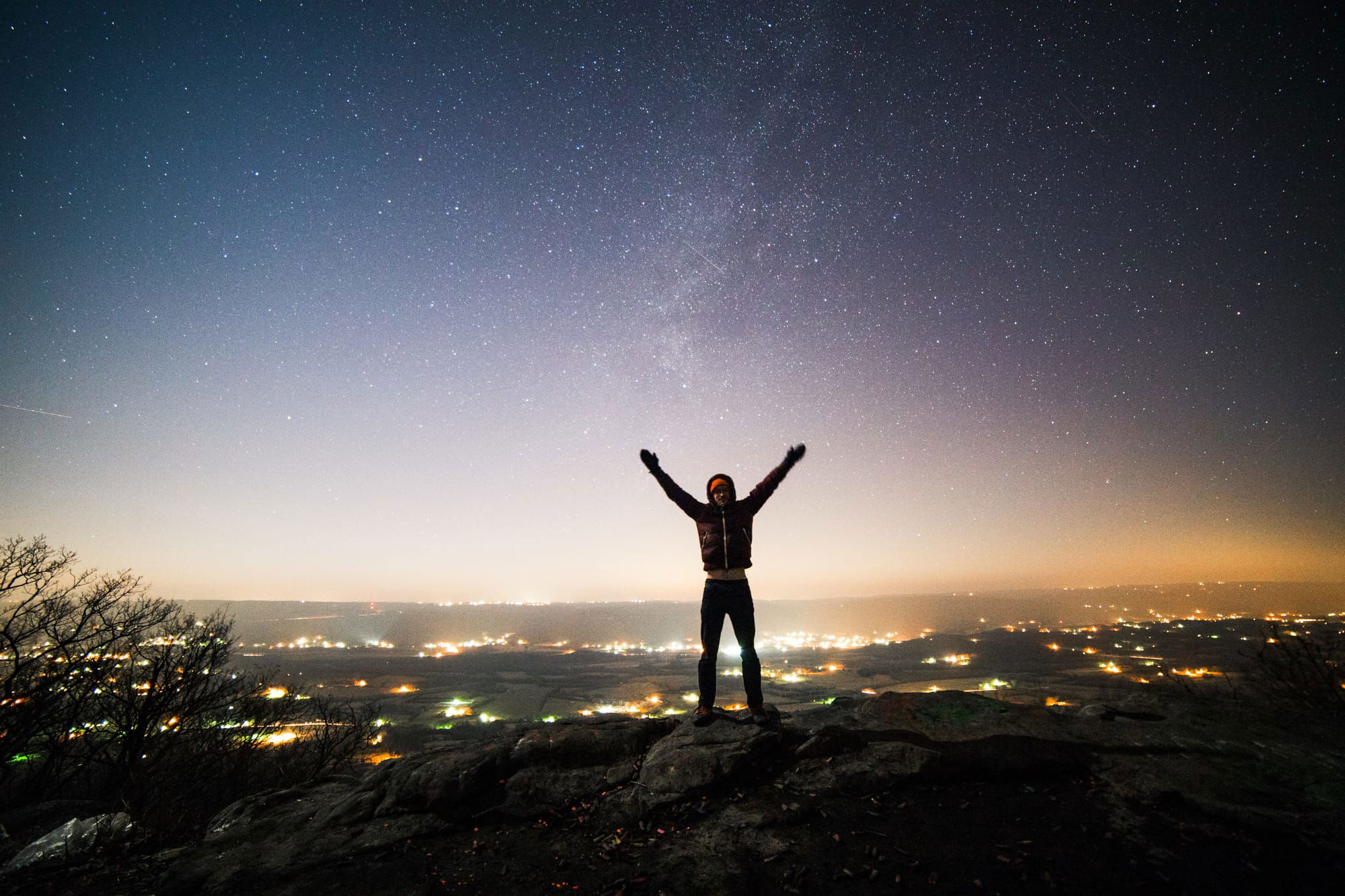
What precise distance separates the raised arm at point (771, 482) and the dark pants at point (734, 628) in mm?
1287

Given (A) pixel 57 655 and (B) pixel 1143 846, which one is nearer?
(B) pixel 1143 846

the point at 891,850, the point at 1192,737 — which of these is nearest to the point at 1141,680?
the point at 1192,737

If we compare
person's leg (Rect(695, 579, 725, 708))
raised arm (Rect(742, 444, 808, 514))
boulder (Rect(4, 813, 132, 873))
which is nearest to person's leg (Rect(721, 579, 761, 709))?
person's leg (Rect(695, 579, 725, 708))

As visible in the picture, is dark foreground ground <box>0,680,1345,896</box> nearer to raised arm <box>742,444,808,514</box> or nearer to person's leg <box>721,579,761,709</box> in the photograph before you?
person's leg <box>721,579,761,709</box>

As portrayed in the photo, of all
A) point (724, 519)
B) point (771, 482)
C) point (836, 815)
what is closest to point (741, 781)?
point (836, 815)

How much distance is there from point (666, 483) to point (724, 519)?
117cm

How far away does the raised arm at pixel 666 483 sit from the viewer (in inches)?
311

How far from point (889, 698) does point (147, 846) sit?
12428 mm

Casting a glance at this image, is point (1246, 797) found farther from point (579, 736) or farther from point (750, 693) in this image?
point (579, 736)

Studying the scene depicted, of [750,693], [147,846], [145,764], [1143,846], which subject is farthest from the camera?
[145,764]

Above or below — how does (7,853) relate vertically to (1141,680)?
above

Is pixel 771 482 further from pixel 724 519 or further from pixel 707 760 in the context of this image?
pixel 707 760

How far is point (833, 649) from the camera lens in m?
148

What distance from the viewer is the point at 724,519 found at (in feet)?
25.0
